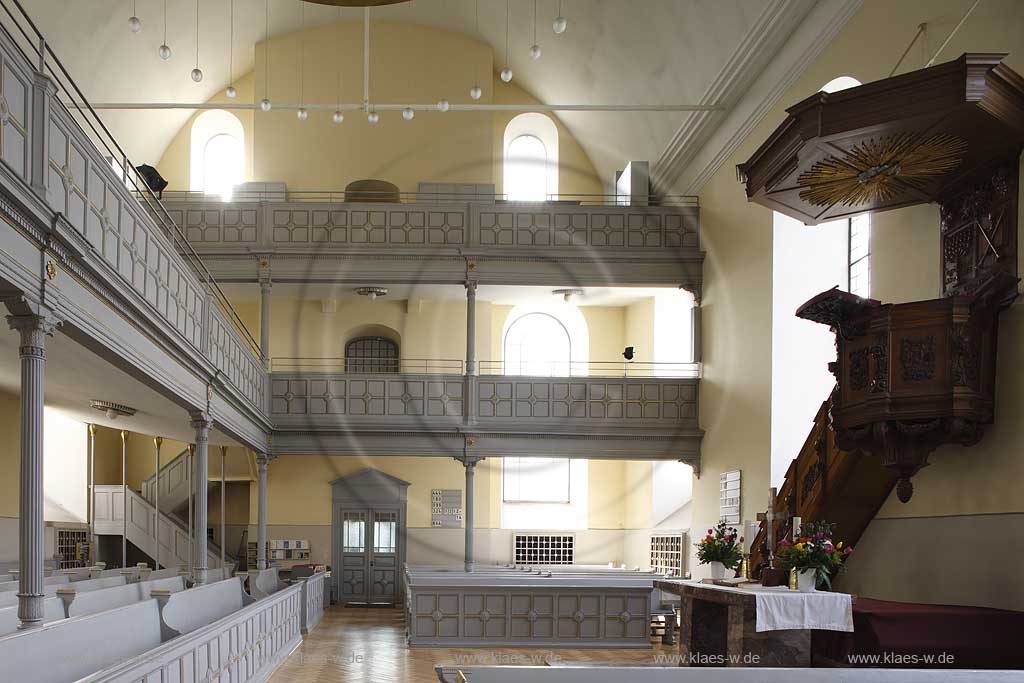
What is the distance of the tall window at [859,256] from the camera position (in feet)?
40.5

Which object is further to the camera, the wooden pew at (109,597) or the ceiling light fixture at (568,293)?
the ceiling light fixture at (568,293)

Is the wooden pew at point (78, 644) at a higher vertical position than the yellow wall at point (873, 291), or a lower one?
lower

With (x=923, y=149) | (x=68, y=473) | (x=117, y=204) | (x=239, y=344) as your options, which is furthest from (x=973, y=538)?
(x=68, y=473)

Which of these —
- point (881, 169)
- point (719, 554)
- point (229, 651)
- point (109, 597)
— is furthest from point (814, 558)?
point (109, 597)

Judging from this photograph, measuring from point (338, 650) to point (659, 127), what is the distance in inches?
388

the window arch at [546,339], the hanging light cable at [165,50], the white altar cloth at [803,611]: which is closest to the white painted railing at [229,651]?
the white altar cloth at [803,611]

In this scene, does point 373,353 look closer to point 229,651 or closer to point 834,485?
point 229,651

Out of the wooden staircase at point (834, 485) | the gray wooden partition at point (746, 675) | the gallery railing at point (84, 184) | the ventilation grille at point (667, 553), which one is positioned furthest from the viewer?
the ventilation grille at point (667, 553)

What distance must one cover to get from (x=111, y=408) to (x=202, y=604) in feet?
15.0

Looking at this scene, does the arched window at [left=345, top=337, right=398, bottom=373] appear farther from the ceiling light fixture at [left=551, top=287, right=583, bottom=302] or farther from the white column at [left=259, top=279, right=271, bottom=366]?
the white column at [left=259, top=279, right=271, bottom=366]

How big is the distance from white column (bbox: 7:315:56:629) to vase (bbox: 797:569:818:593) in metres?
5.76

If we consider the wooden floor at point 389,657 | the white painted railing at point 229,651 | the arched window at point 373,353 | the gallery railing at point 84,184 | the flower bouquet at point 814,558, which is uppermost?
the gallery railing at point 84,184

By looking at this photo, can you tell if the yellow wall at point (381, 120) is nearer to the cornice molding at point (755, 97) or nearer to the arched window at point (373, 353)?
the arched window at point (373, 353)

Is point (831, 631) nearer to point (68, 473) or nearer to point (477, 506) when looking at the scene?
point (477, 506)
